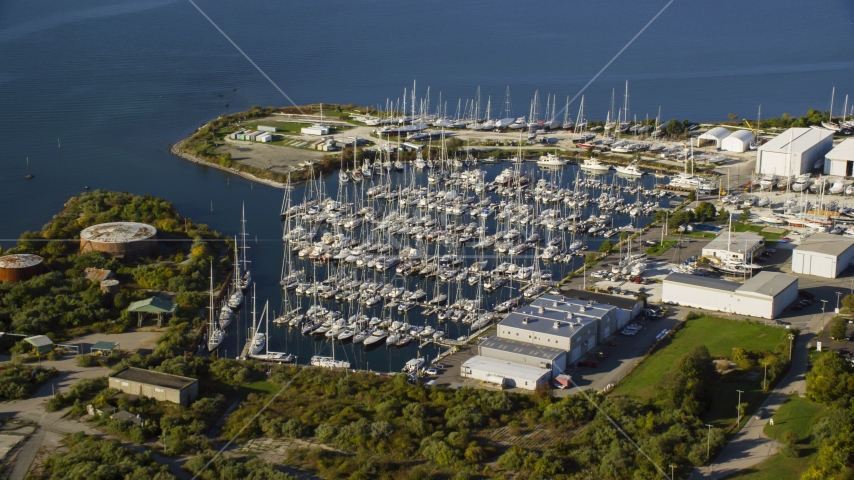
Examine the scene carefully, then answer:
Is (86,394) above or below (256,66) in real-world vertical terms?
below

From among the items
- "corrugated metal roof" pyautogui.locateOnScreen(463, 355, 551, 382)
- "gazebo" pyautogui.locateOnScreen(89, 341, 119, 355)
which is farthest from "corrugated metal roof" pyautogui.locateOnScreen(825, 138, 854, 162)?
"gazebo" pyautogui.locateOnScreen(89, 341, 119, 355)

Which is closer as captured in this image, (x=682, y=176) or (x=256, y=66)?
(x=682, y=176)

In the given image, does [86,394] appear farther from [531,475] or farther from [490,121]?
[490,121]

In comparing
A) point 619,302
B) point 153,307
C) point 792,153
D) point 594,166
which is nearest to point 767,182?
point 792,153

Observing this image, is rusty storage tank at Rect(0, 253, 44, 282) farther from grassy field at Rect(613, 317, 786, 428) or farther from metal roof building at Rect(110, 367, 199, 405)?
grassy field at Rect(613, 317, 786, 428)

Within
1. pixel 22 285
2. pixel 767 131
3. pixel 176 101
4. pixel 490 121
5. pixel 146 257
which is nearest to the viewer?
pixel 22 285

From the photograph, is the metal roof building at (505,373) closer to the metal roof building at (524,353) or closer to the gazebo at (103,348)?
the metal roof building at (524,353)

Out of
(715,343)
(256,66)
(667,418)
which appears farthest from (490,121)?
(667,418)

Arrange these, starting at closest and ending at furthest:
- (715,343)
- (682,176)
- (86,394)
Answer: (86,394) < (715,343) < (682,176)
